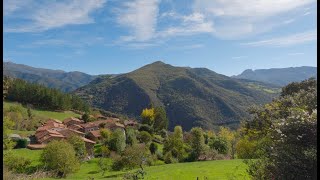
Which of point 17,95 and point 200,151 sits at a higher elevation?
point 17,95

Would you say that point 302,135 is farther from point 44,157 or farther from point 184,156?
point 184,156

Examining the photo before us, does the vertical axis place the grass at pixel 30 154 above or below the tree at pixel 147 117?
below

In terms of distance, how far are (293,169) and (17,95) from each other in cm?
11343

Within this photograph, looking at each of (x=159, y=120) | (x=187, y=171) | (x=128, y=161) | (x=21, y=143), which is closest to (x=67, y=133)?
(x=21, y=143)

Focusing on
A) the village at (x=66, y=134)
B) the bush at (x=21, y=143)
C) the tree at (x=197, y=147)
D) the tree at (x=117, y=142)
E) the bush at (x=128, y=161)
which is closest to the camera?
the bush at (x=128, y=161)

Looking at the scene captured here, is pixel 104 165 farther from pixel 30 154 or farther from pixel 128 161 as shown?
pixel 30 154

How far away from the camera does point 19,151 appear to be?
5625cm

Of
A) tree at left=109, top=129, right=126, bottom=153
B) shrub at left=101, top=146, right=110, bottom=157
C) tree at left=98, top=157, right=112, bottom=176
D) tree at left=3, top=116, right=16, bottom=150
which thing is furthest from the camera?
tree at left=109, top=129, right=126, bottom=153

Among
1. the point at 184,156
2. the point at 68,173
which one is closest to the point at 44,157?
the point at 68,173

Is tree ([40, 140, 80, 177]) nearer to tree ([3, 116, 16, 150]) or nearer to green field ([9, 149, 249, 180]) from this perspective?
green field ([9, 149, 249, 180])

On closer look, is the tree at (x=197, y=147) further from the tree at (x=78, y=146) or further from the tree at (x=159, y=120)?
the tree at (x=159, y=120)

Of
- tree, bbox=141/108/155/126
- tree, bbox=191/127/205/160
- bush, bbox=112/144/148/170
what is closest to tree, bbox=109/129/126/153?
tree, bbox=191/127/205/160

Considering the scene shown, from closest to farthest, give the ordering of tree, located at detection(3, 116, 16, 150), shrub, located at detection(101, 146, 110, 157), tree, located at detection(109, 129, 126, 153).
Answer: tree, located at detection(3, 116, 16, 150) < shrub, located at detection(101, 146, 110, 157) < tree, located at detection(109, 129, 126, 153)

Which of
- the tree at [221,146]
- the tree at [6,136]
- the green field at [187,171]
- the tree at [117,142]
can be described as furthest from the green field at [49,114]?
the tree at [6,136]
